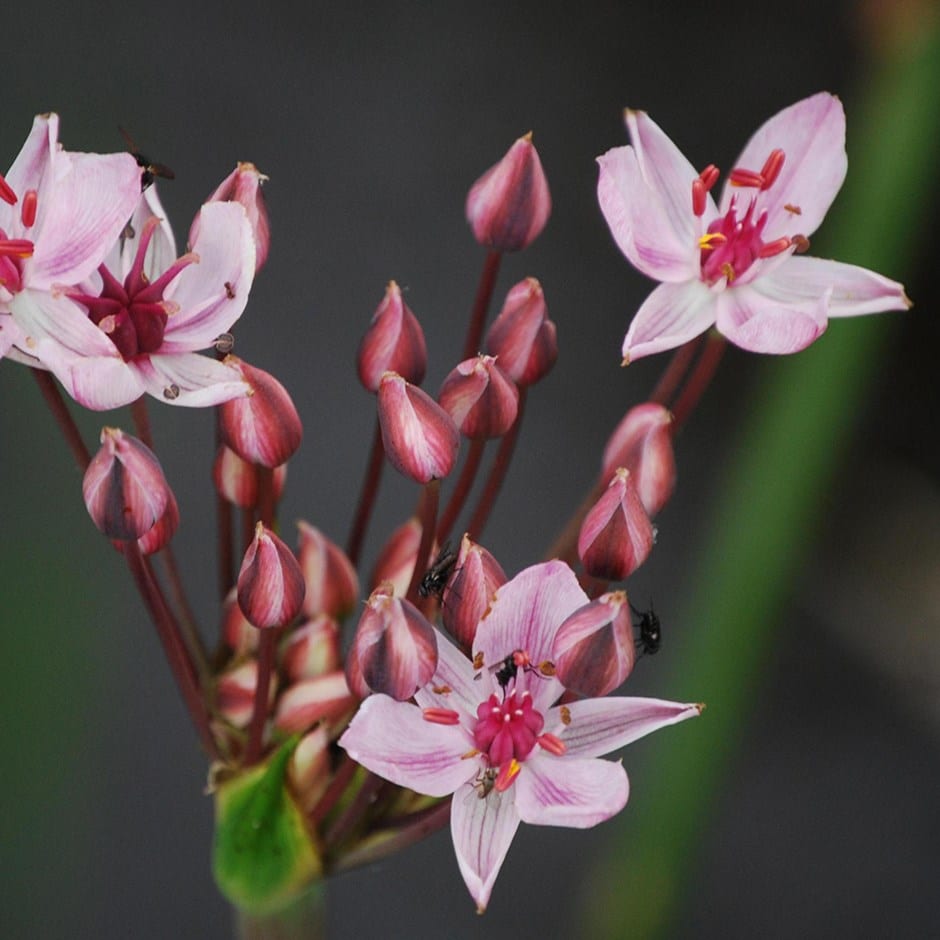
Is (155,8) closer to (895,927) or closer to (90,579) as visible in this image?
(90,579)

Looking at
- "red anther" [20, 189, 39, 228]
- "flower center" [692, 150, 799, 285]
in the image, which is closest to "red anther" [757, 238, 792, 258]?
"flower center" [692, 150, 799, 285]

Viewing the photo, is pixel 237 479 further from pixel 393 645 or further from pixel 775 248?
pixel 775 248

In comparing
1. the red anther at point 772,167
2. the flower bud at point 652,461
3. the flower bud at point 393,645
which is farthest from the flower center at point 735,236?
the flower bud at point 393,645

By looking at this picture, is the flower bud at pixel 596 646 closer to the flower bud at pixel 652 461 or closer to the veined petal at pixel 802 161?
the flower bud at pixel 652 461

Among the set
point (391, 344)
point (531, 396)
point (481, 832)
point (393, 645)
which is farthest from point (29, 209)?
point (531, 396)

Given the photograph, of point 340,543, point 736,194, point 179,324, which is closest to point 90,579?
point 340,543

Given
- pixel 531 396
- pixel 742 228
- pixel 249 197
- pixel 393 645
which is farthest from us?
pixel 531 396
